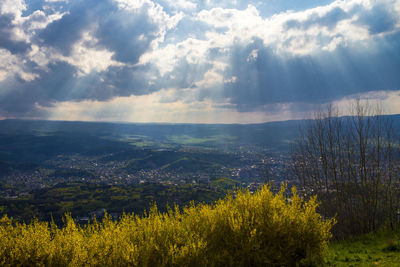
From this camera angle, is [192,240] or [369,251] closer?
[192,240]

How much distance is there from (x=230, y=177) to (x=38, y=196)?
347 ft

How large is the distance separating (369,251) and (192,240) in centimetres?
814

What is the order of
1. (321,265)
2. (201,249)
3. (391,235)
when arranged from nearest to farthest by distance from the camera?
(201,249) → (321,265) → (391,235)

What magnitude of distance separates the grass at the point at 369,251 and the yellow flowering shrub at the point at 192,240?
5.97 feet

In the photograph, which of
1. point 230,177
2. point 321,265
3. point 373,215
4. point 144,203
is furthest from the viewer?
point 230,177

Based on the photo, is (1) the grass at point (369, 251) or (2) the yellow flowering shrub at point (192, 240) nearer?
(2) the yellow flowering shrub at point (192, 240)

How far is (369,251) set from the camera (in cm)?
1039

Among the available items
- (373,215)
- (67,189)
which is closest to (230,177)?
(67,189)

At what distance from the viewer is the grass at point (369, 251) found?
907 cm

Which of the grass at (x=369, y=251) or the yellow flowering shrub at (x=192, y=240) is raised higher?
the yellow flowering shrub at (x=192, y=240)

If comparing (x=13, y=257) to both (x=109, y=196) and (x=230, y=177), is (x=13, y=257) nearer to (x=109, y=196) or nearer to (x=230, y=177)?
(x=109, y=196)

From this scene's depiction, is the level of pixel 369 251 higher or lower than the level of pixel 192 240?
lower

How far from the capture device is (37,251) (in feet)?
22.4

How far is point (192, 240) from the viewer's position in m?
7.54
